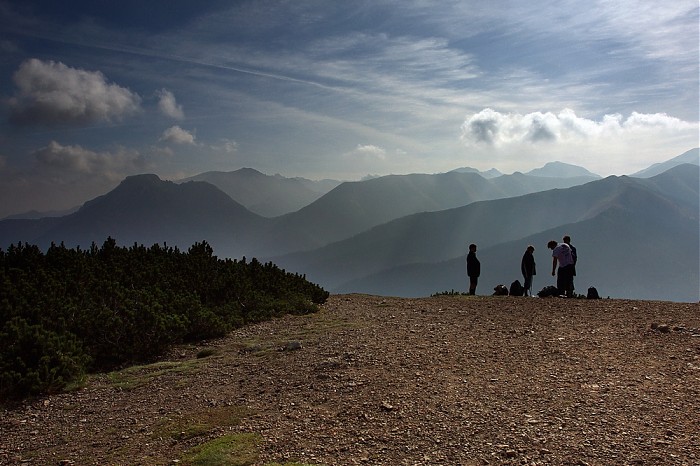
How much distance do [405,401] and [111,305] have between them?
9.86 m

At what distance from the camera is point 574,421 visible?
6703mm

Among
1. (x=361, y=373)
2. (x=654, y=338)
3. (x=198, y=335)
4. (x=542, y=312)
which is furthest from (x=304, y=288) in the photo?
(x=654, y=338)

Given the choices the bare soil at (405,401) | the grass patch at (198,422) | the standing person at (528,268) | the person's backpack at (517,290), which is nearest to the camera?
the bare soil at (405,401)

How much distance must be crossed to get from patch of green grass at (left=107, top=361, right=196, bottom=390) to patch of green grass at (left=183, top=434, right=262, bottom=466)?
4.37 meters

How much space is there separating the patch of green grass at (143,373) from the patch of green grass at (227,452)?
4366mm

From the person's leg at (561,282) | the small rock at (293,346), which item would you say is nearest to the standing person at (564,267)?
the person's leg at (561,282)

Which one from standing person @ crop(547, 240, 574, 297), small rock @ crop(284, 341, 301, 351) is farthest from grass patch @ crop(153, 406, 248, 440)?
standing person @ crop(547, 240, 574, 297)

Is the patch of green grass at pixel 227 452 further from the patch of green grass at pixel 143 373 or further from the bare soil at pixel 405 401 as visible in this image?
the patch of green grass at pixel 143 373

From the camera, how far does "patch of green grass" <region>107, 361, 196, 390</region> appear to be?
402 inches

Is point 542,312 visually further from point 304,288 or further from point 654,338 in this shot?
point 304,288

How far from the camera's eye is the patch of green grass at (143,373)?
33.5 ft

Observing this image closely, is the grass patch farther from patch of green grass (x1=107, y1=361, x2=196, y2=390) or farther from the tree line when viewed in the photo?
the tree line

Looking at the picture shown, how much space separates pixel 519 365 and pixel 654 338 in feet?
14.5

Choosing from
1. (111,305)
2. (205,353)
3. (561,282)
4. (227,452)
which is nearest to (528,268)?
(561,282)
